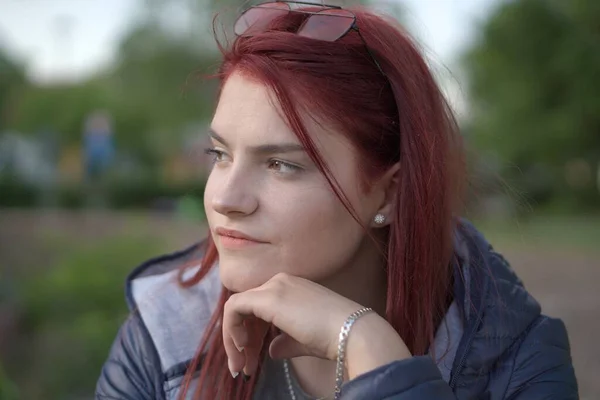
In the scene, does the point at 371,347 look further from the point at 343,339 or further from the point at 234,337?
the point at 234,337

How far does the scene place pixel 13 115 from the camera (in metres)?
23.3

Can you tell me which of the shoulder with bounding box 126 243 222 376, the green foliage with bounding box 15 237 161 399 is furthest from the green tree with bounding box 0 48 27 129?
the shoulder with bounding box 126 243 222 376

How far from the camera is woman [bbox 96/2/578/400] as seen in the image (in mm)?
1749

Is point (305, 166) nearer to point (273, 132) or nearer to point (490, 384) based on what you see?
point (273, 132)

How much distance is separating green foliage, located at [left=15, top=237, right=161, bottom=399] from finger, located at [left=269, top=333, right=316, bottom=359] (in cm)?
317

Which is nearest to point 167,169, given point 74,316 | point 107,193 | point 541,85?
point 107,193

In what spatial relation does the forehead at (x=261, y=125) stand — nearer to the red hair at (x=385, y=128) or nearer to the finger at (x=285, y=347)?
the red hair at (x=385, y=128)

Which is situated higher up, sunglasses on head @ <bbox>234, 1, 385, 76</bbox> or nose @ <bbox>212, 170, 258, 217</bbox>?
sunglasses on head @ <bbox>234, 1, 385, 76</bbox>

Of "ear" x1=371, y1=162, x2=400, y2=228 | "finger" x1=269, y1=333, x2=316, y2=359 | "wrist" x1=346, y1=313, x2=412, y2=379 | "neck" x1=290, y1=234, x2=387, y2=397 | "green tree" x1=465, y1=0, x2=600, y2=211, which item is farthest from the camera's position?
"green tree" x1=465, y1=0, x2=600, y2=211

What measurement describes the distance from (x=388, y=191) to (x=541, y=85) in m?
17.2

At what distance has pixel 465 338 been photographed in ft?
6.25

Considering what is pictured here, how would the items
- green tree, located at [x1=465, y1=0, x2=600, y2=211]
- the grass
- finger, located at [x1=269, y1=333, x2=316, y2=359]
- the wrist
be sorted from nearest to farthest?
the wrist < finger, located at [x1=269, y1=333, x2=316, y2=359] < the grass < green tree, located at [x1=465, y1=0, x2=600, y2=211]

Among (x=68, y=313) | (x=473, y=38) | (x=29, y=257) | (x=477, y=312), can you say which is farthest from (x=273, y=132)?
(x=473, y=38)

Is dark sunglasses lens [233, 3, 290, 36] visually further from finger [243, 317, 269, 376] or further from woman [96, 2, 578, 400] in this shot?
finger [243, 317, 269, 376]
